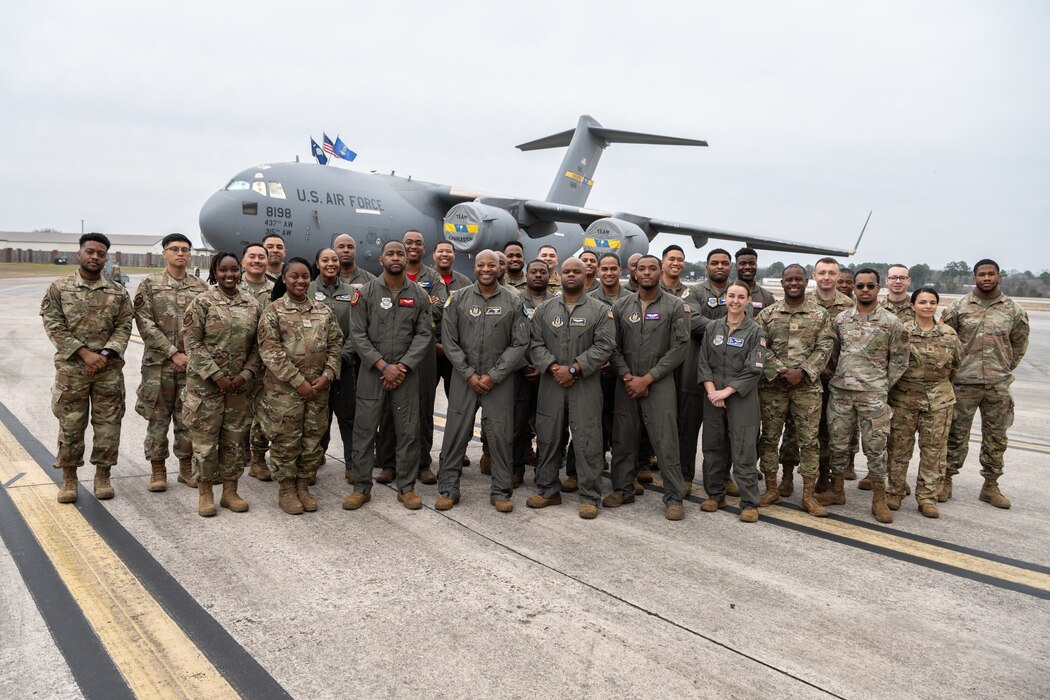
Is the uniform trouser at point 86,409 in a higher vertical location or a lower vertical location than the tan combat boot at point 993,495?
→ higher

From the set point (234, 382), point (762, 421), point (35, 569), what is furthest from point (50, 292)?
point (762, 421)

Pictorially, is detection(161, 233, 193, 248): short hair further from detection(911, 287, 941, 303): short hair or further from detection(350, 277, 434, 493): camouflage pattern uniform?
detection(911, 287, 941, 303): short hair

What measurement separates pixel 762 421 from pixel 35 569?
4.99m

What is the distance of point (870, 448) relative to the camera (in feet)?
16.3

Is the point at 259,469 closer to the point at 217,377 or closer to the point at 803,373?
the point at 217,377

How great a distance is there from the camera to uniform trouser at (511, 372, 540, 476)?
5.71 m

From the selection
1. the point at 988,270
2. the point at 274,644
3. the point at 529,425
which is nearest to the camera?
the point at 274,644

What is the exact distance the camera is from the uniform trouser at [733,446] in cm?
496

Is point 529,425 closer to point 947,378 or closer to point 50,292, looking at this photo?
point 947,378

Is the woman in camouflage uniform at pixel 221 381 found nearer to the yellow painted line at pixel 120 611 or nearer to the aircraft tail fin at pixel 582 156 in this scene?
the yellow painted line at pixel 120 611

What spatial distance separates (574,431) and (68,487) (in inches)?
149

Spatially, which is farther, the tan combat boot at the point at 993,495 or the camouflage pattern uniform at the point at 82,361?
the tan combat boot at the point at 993,495

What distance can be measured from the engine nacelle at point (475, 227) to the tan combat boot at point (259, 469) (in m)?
8.48

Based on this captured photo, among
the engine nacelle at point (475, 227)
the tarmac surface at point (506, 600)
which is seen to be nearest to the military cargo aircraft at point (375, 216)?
the engine nacelle at point (475, 227)
